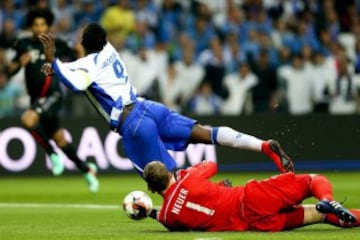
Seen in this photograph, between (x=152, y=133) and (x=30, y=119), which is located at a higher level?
(x=152, y=133)

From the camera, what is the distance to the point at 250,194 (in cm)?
1106

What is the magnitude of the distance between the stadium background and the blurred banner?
0.06 feet

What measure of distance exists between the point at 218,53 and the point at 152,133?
11.1 metres


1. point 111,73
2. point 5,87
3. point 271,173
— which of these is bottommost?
point 271,173

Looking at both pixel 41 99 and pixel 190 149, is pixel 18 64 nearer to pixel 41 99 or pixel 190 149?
pixel 41 99

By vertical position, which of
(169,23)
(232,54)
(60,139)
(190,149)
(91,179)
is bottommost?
(190,149)

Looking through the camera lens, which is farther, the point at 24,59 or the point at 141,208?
the point at 24,59

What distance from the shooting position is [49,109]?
17.8 meters

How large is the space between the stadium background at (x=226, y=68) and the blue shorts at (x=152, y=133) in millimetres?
6613

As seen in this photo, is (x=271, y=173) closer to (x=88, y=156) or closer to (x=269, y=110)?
(x=269, y=110)

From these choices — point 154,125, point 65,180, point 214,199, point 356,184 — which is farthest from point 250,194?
point 65,180

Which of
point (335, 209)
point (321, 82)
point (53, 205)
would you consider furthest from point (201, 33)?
point (335, 209)

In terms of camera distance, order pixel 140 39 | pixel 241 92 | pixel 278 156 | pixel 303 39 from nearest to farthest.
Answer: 1. pixel 278 156
2. pixel 241 92
3. pixel 140 39
4. pixel 303 39

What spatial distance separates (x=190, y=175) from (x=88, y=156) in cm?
1073
